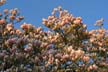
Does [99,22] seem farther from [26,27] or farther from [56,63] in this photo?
[56,63]

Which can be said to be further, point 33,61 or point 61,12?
point 61,12

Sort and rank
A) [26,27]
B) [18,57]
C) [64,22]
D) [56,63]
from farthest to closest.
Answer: [64,22], [26,27], [56,63], [18,57]

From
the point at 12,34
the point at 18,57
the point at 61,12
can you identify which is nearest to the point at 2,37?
the point at 12,34

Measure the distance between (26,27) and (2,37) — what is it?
2.47m

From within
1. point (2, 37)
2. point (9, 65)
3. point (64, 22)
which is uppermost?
point (64, 22)

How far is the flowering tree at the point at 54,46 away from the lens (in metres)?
12.7

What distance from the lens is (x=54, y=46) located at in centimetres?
1852

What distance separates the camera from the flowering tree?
12672 mm

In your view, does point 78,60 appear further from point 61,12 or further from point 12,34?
point 61,12

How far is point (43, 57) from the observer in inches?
526

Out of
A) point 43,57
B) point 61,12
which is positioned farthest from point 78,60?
point 61,12

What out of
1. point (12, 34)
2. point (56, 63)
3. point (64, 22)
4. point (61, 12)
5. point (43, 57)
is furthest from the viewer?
point (61, 12)

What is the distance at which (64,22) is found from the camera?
1936 cm

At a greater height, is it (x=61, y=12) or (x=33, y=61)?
(x=61, y=12)
